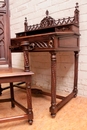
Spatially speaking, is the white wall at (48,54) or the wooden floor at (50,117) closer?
the wooden floor at (50,117)

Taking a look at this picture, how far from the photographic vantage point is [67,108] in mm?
1380

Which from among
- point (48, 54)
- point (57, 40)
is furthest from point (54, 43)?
point (48, 54)

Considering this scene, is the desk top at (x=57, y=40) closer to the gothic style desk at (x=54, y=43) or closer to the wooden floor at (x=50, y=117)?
the gothic style desk at (x=54, y=43)

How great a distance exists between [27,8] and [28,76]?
4.85 ft

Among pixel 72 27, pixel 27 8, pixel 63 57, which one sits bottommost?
pixel 63 57

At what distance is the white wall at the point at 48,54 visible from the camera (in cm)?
162

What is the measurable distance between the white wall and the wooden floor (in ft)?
1.00

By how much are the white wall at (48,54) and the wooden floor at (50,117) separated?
306 millimetres

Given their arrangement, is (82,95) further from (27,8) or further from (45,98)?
(27,8)

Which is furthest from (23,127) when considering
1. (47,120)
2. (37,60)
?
(37,60)

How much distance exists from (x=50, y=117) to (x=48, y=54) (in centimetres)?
97

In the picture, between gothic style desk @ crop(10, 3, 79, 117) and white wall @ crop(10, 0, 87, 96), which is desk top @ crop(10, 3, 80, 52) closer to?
gothic style desk @ crop(10, 3, 79, 117)

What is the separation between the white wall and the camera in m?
1.62

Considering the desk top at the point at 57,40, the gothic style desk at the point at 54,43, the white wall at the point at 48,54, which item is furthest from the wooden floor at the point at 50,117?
the desk top at the point at 57,40
